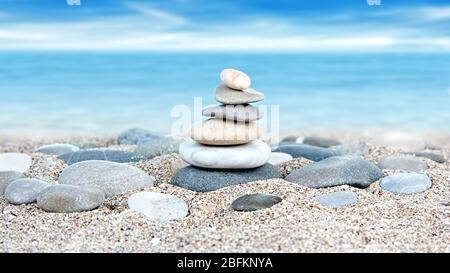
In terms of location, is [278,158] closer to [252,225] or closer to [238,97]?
[238,97]

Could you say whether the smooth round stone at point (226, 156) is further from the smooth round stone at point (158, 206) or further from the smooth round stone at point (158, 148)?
the smooth round stone at point (158, 148)

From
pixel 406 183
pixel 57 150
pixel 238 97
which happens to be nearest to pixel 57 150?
pixel 57 150

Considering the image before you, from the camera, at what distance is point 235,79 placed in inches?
188

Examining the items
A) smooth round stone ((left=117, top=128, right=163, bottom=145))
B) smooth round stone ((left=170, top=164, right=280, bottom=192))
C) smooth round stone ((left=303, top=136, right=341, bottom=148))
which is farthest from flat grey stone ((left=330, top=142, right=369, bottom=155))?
smooth round stone ((left=117, top=128, right=163, bottom=145))

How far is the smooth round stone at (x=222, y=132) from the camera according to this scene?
4.84 meters

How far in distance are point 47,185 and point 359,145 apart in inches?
136

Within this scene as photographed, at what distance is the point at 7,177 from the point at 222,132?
1.64 m

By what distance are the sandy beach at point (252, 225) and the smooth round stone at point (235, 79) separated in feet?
2.26

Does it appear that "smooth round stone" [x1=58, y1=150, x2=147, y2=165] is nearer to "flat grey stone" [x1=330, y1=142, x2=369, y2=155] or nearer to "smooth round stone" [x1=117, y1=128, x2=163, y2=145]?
"smooth round stone" [x1=117, y1=128, x2=163, y2=145]

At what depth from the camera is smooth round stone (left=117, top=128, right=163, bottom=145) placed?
25.0ft

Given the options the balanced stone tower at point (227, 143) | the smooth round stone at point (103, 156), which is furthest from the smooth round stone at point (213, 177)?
the smooth round stone at point (103, 156)
